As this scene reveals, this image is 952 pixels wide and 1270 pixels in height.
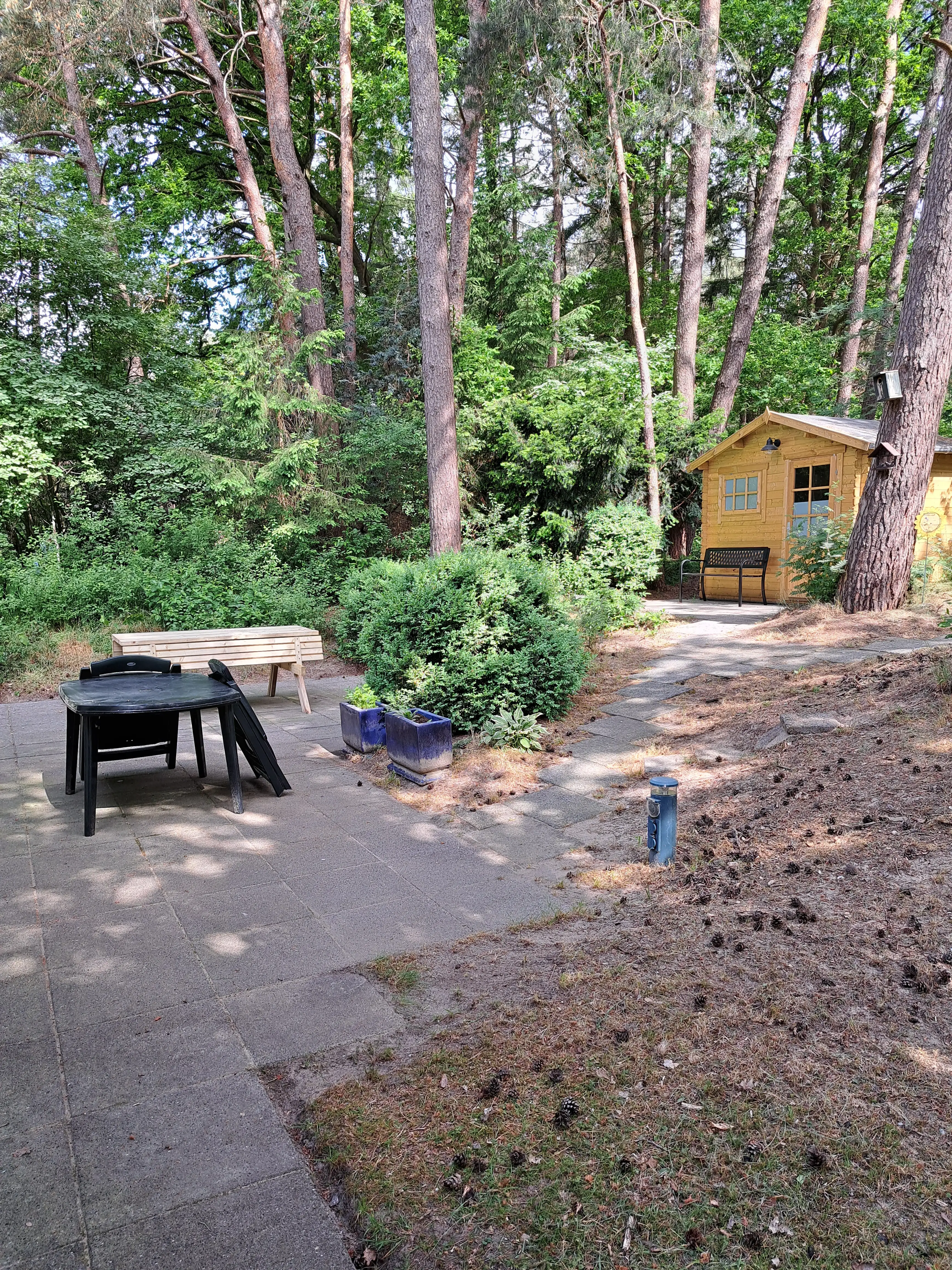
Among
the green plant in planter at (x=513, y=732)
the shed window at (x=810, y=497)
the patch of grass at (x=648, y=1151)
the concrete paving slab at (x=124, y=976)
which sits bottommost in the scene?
the concrete paving slab at (x=124, y=976)

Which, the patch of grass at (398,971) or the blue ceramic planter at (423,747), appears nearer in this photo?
the patch of grass at (398,971)

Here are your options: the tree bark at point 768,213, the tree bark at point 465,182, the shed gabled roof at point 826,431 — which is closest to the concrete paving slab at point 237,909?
the shed gabled roof at point 826,431

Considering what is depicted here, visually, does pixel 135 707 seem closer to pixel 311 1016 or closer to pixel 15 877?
pixel 15 877

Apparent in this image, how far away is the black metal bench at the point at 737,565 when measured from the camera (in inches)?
543

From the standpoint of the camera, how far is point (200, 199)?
18.5m

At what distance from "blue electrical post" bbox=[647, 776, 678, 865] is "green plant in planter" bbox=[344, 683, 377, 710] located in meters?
2.93

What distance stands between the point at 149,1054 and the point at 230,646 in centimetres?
499

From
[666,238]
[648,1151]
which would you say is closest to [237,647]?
[648,1151]

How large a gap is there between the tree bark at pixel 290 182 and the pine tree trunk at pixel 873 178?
12.2m

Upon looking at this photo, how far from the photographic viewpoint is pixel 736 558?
1423 cm

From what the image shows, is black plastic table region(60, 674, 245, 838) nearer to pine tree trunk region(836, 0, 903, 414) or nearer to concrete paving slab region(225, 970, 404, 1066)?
concrete paving slab region(225, 970, 404, 1066)

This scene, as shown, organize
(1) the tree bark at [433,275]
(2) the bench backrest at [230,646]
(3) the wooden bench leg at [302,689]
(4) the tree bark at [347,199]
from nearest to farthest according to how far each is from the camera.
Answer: (2) the bench backrest at [230,646] → (3) the wooden bench leg at [302,689] → (1) the tree bark at [433,275] → (4) the tree bark at [347,199]

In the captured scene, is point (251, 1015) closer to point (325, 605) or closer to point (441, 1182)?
point (441, 1182)

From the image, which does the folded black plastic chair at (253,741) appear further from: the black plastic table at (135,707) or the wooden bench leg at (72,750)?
the wooden bench leg at (72,750)
